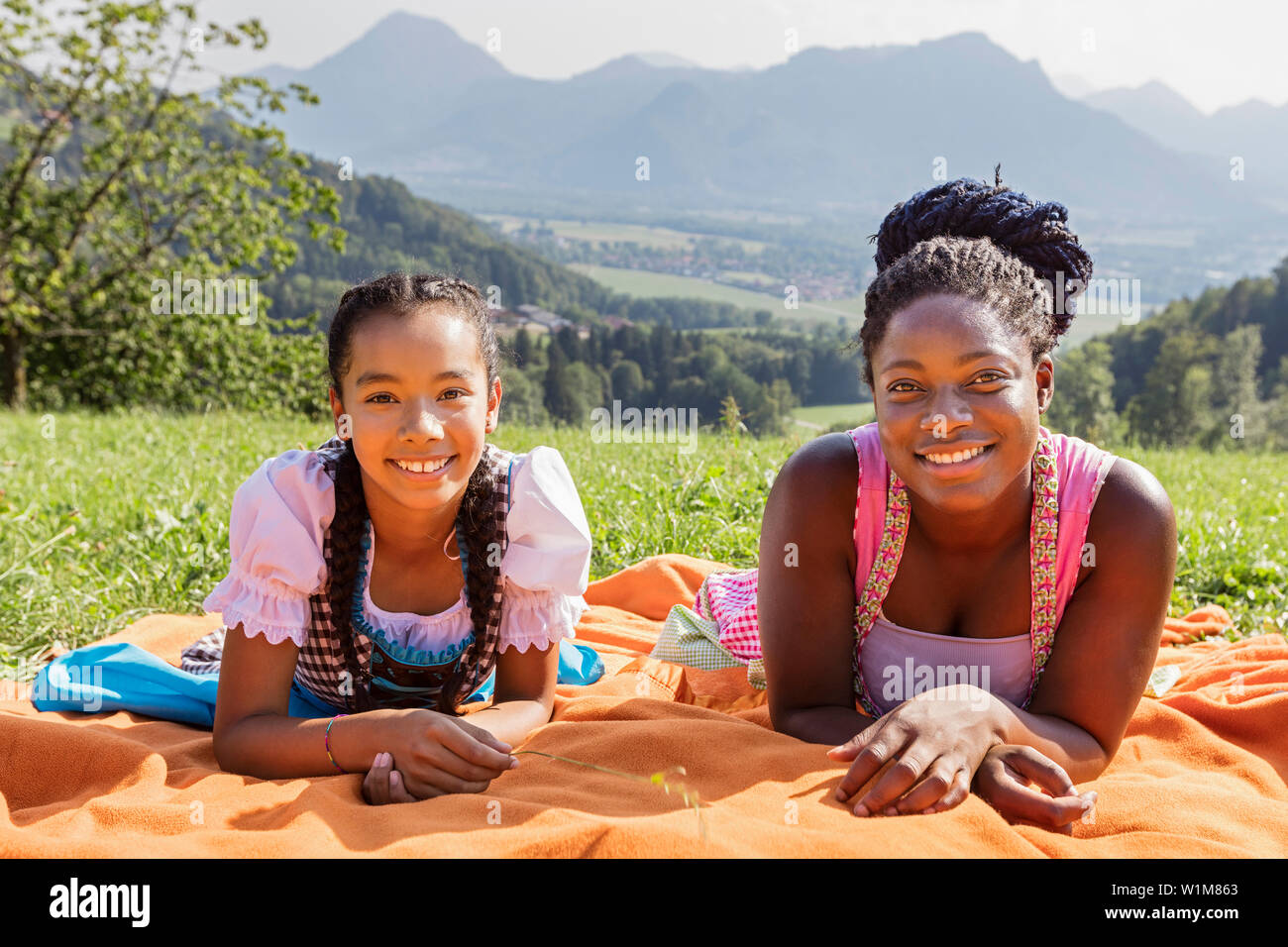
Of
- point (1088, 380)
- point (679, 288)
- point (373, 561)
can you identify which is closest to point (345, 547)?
point (373, 561)

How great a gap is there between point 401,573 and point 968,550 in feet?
5.12

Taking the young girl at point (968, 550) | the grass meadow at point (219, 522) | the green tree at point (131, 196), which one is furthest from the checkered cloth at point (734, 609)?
the green tree at point (131, 196)

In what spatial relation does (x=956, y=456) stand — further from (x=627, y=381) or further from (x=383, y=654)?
(x=627, y=381)

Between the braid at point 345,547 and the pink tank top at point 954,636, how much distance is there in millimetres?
1349

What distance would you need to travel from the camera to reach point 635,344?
1391 inches

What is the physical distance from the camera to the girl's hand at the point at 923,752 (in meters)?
2.10

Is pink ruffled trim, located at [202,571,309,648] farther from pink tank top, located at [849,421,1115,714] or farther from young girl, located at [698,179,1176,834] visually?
pink tank top, located at [849,421,1115,714]

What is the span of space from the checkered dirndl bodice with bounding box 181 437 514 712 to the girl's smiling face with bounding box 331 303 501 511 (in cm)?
25

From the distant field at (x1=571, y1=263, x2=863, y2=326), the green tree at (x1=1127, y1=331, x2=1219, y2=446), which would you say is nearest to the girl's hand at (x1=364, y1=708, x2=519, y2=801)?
the green tree at (x1=1127, y1=331, x2=1219, y2=446)

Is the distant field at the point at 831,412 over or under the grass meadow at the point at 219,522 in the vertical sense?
over

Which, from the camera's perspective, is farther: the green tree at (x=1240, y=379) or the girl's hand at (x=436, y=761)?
the green tree at (x=1240, y=379)

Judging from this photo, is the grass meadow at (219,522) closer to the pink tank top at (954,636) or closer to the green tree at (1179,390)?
the pink tank top at (954,636)

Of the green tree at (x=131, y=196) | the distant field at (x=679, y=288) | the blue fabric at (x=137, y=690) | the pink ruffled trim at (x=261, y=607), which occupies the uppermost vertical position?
the distant field at (x=679, y=288)

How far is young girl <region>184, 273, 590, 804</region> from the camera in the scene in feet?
8.23
